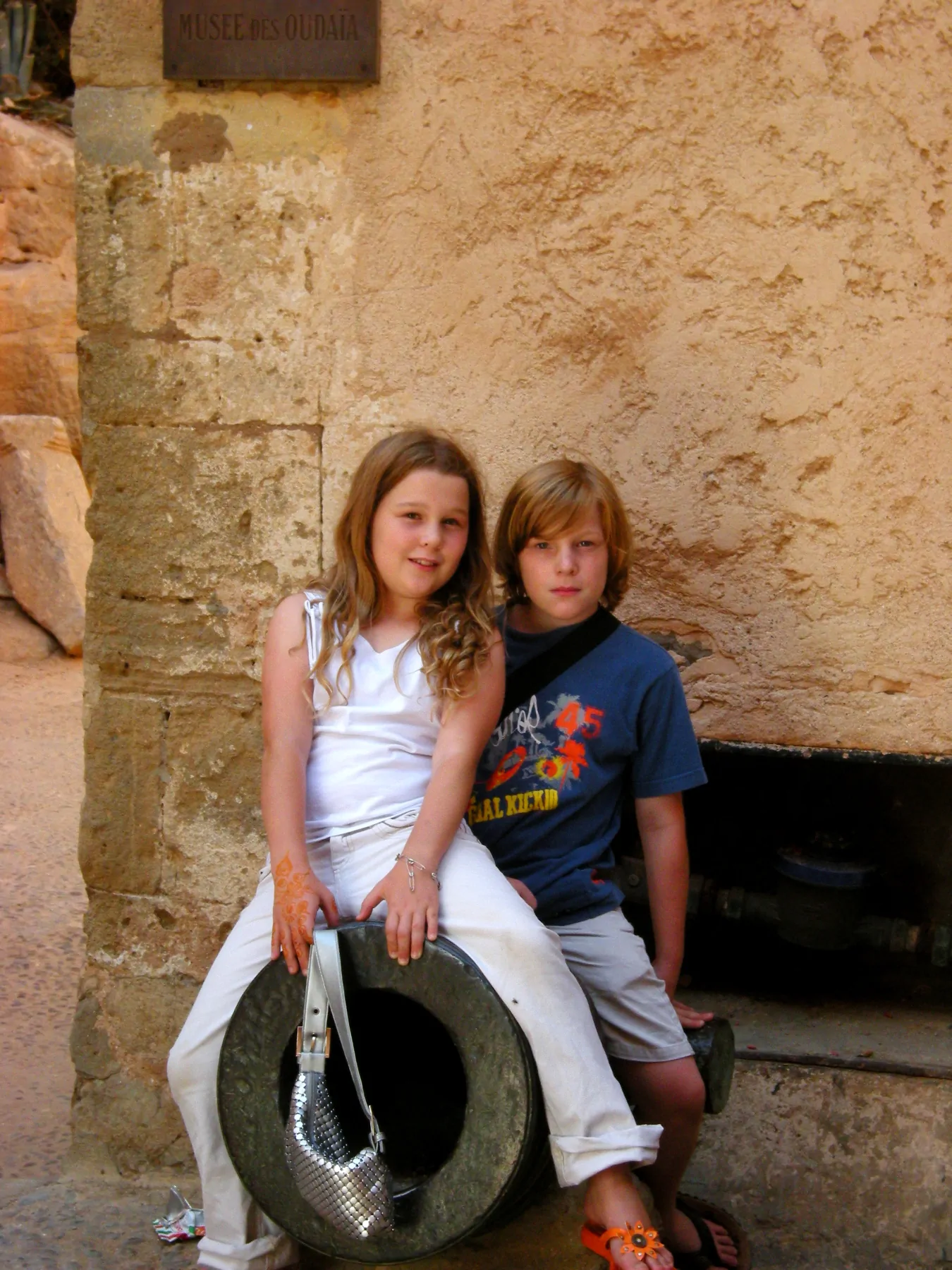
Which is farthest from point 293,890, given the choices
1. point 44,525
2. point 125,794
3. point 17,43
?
point 17,43

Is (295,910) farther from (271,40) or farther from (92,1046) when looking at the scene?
(271,40)

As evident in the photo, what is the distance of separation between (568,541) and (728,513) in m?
0.45

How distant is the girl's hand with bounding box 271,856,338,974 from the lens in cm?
186

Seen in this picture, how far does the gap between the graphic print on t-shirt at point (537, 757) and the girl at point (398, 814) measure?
14 centimetres

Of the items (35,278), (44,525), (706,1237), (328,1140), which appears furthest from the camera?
(35,278)

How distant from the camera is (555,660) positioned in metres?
2.22

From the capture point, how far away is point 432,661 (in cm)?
205

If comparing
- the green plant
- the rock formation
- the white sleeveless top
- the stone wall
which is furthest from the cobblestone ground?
the green plant

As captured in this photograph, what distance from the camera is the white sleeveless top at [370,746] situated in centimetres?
204

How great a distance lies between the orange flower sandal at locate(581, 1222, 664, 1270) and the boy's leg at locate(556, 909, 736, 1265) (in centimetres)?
27

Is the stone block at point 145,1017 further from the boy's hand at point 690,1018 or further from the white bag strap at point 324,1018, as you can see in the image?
the boy's hand at point 690,1018

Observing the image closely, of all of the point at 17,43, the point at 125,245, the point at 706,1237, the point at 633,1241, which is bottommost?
the point at 706,1237

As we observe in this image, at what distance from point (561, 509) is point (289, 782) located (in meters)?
0.64

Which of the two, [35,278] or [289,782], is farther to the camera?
[35,278]
